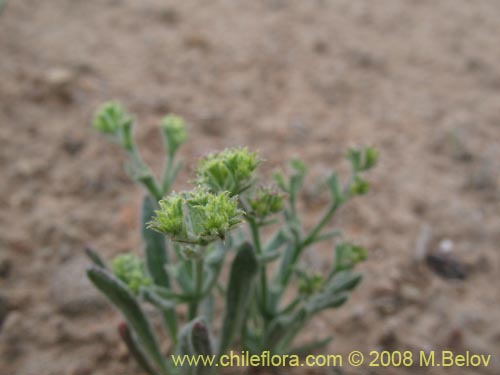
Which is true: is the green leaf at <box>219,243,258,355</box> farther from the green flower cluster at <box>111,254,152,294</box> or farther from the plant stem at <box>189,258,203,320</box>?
the green flower cluster at <box>111,254,152,294</box>

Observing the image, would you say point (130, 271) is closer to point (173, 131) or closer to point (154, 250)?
point (154, 250)

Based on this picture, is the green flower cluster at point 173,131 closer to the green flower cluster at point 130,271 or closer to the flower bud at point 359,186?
the green flower cluster at point 130,271

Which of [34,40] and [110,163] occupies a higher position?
[34,40]

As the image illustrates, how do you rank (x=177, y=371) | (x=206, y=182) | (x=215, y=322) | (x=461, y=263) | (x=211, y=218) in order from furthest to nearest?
(x=461, y=263), (x=215, y=322), (x=177, y=371), (x=206, y=182), (x=211, y=218)

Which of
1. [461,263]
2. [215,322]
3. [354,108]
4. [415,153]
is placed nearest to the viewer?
[215,322]

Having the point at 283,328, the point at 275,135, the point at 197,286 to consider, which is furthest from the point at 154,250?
the point at 275,135

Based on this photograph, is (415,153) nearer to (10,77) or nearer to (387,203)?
(387,203)

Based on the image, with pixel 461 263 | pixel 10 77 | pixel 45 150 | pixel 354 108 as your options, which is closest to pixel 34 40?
pixel 10 77
